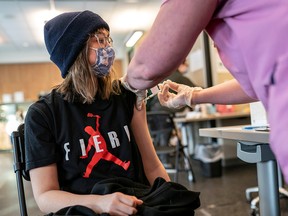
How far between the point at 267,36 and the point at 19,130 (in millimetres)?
882

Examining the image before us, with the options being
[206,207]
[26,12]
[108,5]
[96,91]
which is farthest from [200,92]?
[26,12]

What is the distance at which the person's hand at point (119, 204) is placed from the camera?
30.7 inches

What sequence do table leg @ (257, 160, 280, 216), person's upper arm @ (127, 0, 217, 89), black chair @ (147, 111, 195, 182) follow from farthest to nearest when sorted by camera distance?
1. black chair @ (147, 111, 195, 182)
2. table leg @ (257, 160, 280, 216)
3. person's upper arm @ (127, 0, 217, 89)

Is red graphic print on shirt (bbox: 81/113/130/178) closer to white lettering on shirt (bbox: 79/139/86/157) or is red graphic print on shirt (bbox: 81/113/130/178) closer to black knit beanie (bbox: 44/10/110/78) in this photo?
white lettering on shirt (bbox: 79/139/86/157)

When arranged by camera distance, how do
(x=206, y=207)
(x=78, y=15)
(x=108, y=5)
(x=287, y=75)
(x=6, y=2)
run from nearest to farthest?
(x=287, y=75), (x=78, y=15), (x=206, y=207), (x=6, y=2), (x=108, y=5)

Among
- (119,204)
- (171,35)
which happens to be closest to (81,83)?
(119,204)

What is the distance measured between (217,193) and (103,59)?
2.10m

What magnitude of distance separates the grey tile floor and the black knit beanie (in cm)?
165

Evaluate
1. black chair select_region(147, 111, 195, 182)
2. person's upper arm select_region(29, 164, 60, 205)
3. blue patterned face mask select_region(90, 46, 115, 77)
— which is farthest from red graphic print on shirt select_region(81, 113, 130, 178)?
black chair select_region(147, 111, 195, 182)

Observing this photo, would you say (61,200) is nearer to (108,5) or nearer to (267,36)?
(267,36)

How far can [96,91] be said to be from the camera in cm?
108

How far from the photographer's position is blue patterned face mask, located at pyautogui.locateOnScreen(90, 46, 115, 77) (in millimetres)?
1038

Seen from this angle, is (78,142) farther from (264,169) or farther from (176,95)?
(264,169)

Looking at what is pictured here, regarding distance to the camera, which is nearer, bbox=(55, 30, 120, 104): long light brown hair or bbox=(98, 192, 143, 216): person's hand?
bbox=(98, 192, 143, 216): person's hand
